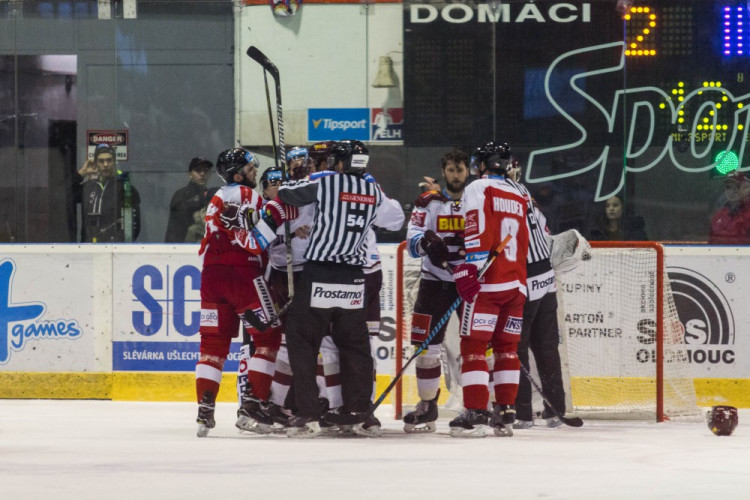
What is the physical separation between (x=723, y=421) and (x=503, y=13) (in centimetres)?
326

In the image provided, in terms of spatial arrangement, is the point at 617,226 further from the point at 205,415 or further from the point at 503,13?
the point at 205,415

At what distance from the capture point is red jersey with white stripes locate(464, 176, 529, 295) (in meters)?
6.14

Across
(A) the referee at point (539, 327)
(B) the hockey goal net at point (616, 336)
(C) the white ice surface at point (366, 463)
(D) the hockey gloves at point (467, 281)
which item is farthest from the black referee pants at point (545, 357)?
(D) the hockey gloves at point (467, 281)

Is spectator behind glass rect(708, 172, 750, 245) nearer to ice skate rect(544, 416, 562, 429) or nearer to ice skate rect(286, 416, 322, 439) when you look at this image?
ice skate rect(544, 416, 562, 429)

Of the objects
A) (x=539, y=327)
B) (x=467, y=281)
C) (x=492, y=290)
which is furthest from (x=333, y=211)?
(x=539, y=327)

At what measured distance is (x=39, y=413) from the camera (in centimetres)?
739

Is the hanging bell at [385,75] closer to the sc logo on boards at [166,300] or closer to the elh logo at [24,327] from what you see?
the sc logo on boards at [166,300]

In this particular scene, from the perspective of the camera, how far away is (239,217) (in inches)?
244

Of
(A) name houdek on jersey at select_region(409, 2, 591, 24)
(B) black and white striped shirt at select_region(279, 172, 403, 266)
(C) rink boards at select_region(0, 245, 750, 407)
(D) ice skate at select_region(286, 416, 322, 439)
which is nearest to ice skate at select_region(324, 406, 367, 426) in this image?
(D) ice skate at select_region(286, 416, 322, 439)

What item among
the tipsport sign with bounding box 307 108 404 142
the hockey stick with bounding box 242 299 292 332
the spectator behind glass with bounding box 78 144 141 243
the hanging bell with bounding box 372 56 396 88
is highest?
the hanging bell with bounding box 372 56 396 88

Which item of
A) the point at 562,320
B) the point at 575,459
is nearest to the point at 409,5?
the point at 562,320

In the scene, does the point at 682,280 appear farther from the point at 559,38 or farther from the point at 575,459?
the point at 575,459

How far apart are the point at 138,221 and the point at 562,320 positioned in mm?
2782

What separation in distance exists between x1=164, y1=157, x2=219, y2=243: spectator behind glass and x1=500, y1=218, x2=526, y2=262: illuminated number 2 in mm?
2636
